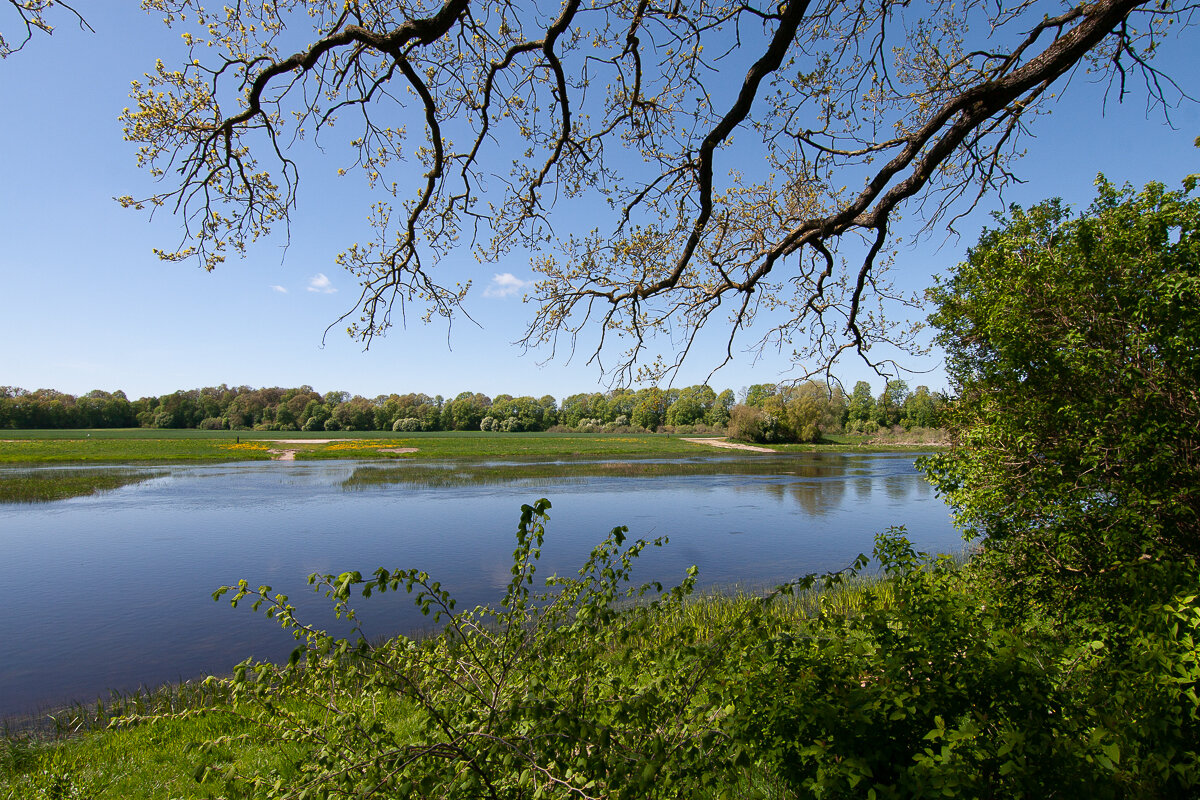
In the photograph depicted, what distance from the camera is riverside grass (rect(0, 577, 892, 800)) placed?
3.94m

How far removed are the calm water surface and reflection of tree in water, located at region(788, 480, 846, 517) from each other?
123 millimetres

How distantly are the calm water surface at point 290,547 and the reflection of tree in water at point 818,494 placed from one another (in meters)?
0.12

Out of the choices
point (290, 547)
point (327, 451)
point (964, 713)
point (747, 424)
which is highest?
point (747, 424)

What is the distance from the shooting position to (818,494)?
84.9 ft

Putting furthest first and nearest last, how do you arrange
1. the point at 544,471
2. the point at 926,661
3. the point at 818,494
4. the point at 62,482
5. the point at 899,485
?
the point at 544,471 < the point at 899,485 < the point at 62,482 < the point at 818,494 < the point at 926,661

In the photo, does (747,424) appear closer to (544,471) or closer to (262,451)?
(544,471)

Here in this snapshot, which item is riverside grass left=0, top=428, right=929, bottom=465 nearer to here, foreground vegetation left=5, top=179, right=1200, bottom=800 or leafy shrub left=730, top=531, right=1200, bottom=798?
foreground vegetation left=5, top=179, right=1200, bottom=800

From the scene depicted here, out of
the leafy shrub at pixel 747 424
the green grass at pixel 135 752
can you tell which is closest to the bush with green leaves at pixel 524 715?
the green grass at pixel 135 752

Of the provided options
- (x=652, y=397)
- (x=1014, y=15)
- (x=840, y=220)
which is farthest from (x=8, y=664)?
(x=1014, y=15)

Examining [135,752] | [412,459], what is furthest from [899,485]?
[412,459]

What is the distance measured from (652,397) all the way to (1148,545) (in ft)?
13.1

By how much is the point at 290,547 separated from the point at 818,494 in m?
21.5

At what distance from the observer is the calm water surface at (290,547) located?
28.8ft

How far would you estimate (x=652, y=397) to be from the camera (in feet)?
18.4
